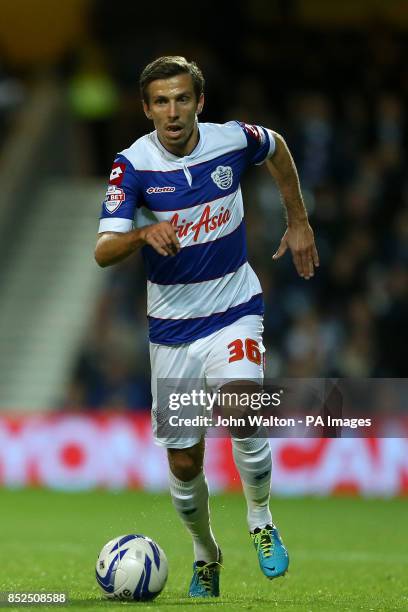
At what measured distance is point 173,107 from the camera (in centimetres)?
640

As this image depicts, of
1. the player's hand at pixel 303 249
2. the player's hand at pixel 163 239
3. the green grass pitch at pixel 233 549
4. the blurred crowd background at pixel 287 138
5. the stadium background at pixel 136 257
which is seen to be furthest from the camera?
the blurred crowd background at pixel 287 138

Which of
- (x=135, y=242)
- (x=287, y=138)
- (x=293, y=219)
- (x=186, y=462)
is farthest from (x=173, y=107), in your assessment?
(x=287, y=138)

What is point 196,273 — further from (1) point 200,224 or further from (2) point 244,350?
(2) point 244,350

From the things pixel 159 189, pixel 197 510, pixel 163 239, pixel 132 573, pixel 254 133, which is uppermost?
pixel 254 133

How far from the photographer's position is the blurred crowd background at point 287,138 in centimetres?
1426

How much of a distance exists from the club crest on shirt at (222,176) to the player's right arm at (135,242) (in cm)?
65

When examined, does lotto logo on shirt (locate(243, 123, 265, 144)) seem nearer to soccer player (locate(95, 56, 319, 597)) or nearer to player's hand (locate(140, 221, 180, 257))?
soccer player (locate(95, 56, 319, 597))

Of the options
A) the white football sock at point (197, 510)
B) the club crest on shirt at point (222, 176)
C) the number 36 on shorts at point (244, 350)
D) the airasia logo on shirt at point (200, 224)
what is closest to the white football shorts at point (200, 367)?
the number 36 on shorts at point (244, 350)

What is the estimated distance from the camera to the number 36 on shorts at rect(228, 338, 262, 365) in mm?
6480

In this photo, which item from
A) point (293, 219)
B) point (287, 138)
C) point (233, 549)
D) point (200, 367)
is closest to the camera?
point (200, 367)

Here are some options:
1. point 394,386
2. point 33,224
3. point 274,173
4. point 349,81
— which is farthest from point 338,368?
point 274,173

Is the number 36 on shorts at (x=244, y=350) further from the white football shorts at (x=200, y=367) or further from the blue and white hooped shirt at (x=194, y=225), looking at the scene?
the blue and white hooped shirt at (x=194, y=225)

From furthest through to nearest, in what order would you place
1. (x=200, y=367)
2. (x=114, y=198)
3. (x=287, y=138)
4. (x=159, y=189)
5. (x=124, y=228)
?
(x=287, y=138)
(x=200, y=367)
(x=159, y=189)
(x=114, y=198)
(x=124, y=228)

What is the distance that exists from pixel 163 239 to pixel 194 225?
0.68m
